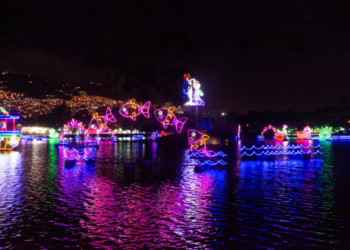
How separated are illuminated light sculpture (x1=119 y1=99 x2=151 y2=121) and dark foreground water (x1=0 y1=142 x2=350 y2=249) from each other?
3.43m

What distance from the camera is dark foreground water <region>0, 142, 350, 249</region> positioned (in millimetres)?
9328

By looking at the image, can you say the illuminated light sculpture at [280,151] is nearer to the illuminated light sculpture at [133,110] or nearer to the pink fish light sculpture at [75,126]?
the illuminated light sculpture at [133,110]

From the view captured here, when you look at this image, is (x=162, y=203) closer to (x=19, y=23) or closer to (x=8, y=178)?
(x=19, y=23)

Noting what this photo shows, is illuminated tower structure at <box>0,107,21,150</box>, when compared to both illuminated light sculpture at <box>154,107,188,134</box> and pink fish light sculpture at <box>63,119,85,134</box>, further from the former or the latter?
illuminated light sculpture at <box>154,107,188,134</box>

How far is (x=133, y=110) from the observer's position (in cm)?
2320

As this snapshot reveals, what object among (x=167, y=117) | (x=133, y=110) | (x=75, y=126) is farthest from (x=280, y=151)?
(x=75, y=126)

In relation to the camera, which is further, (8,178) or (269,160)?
(269,160)

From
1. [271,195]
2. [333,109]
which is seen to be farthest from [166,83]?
[333,109]

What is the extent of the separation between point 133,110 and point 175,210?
1165cm

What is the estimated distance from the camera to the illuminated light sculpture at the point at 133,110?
21859 millimetres

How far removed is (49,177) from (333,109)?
5351 inches

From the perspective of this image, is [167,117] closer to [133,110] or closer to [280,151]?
[133,110]

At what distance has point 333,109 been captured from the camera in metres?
141

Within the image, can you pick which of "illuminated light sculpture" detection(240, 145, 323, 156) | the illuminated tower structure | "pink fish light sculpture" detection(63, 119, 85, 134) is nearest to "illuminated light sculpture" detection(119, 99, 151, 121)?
"illuminated light sculpture" detection(240, 145, 323, 156)
